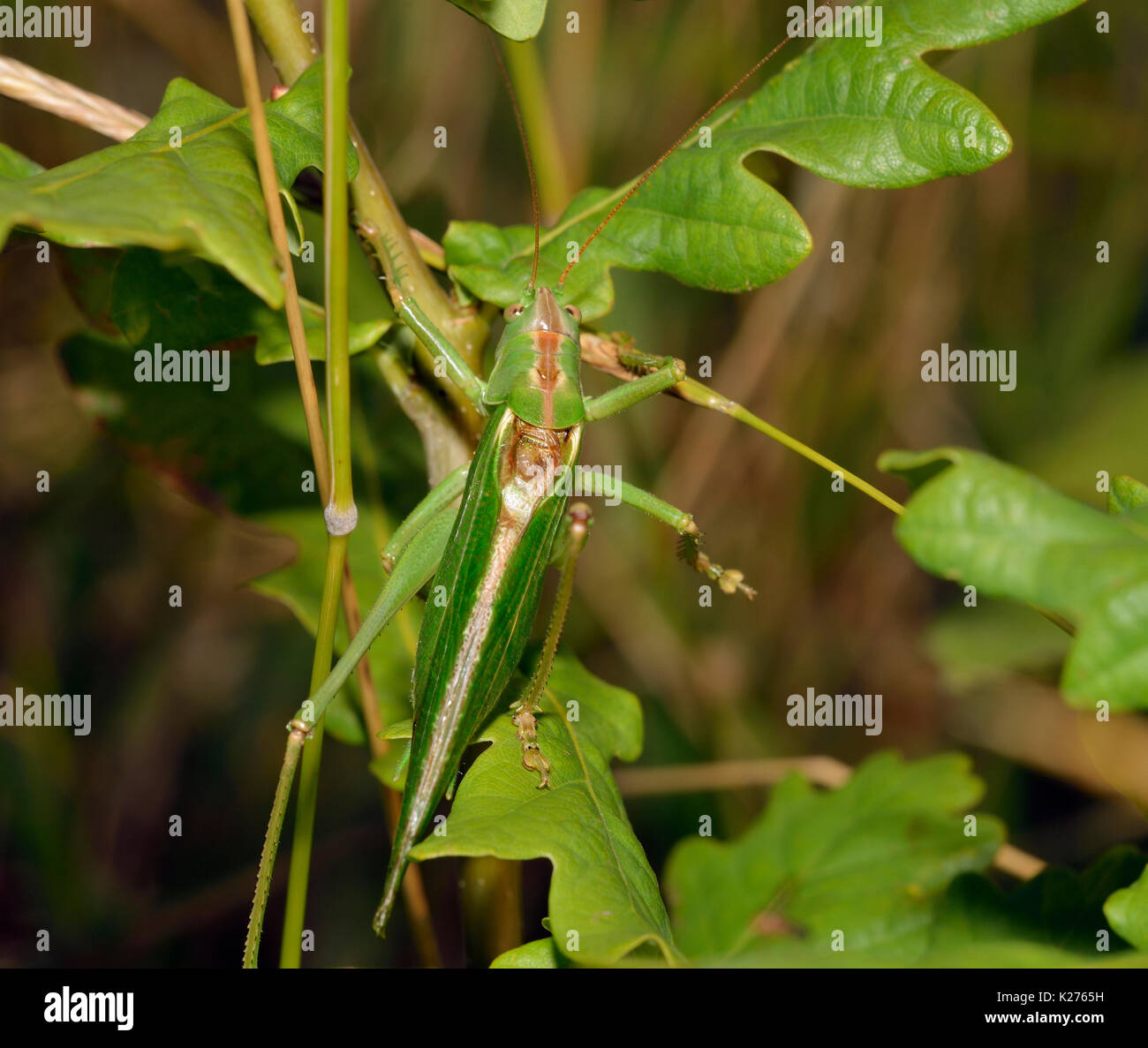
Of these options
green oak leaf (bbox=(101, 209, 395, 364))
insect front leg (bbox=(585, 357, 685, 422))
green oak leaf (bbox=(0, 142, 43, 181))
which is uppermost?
green oak leaf (bbox=(0, 142, 43, 181))

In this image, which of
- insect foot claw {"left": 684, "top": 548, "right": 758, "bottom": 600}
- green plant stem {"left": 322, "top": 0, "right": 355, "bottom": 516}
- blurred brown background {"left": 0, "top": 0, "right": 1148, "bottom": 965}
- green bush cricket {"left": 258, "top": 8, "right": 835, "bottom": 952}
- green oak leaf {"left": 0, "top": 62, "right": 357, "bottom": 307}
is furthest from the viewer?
blurred brown background {"left": 0, "top": 0, "right": 1148, "bottom": 965}

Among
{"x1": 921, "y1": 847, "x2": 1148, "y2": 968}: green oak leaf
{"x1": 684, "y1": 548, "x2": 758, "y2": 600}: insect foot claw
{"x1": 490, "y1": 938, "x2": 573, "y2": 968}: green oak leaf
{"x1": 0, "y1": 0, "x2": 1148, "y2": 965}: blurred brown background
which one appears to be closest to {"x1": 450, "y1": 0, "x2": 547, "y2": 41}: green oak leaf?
{"x1": 684, "y1": 548, "x2": 758, "y2": 600}: insect foot claw

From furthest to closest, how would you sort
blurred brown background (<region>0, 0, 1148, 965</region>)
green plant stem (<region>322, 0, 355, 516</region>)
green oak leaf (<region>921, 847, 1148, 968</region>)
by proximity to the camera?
1. blurred brown background (<region>0, 0, 1148, 965</region>)
2. green oak leaf (<region>921, 847, 1148, 968</region>)
3. green plant stem (<region>322, 0, 355, 516</region>)

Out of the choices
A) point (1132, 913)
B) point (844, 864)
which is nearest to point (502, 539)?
point (1132, 913)

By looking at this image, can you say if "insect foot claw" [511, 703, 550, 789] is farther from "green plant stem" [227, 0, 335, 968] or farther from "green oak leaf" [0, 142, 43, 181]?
"green oak leaf" [0, 142, 43, 181]

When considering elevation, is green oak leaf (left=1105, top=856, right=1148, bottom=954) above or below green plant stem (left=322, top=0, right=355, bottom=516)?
below

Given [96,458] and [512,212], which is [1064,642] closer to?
[512,212]
